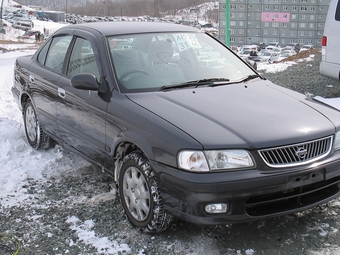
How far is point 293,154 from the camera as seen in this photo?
9.74ft

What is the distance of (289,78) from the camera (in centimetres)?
1052

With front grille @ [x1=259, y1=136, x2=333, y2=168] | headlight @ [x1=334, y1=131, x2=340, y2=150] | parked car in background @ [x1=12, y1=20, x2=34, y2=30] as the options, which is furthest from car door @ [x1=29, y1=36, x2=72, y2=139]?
parked car in background @ [x1=12, y1=20, x2=34, y2=30]

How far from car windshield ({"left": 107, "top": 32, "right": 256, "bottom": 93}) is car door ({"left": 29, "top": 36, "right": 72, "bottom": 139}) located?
0.92 metres

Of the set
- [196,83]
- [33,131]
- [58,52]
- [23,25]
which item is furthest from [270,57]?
[23,25]

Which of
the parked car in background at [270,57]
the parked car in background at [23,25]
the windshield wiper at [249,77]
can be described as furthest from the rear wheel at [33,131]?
the parked car in background at [23,25]

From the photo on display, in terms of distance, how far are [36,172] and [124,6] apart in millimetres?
120308

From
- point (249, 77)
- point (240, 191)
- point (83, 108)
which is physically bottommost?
point (240, 191)

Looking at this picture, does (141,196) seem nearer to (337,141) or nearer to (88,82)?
(88,82)

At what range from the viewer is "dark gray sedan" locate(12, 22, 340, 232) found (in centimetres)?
287

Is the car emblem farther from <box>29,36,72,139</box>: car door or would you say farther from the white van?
the white van

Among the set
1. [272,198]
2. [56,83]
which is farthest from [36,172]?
[272,198]

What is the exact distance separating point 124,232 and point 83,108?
4.13ft

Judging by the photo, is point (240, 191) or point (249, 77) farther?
point (249, 77)

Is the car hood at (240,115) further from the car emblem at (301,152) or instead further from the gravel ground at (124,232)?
the gravel ground at (124,232)
